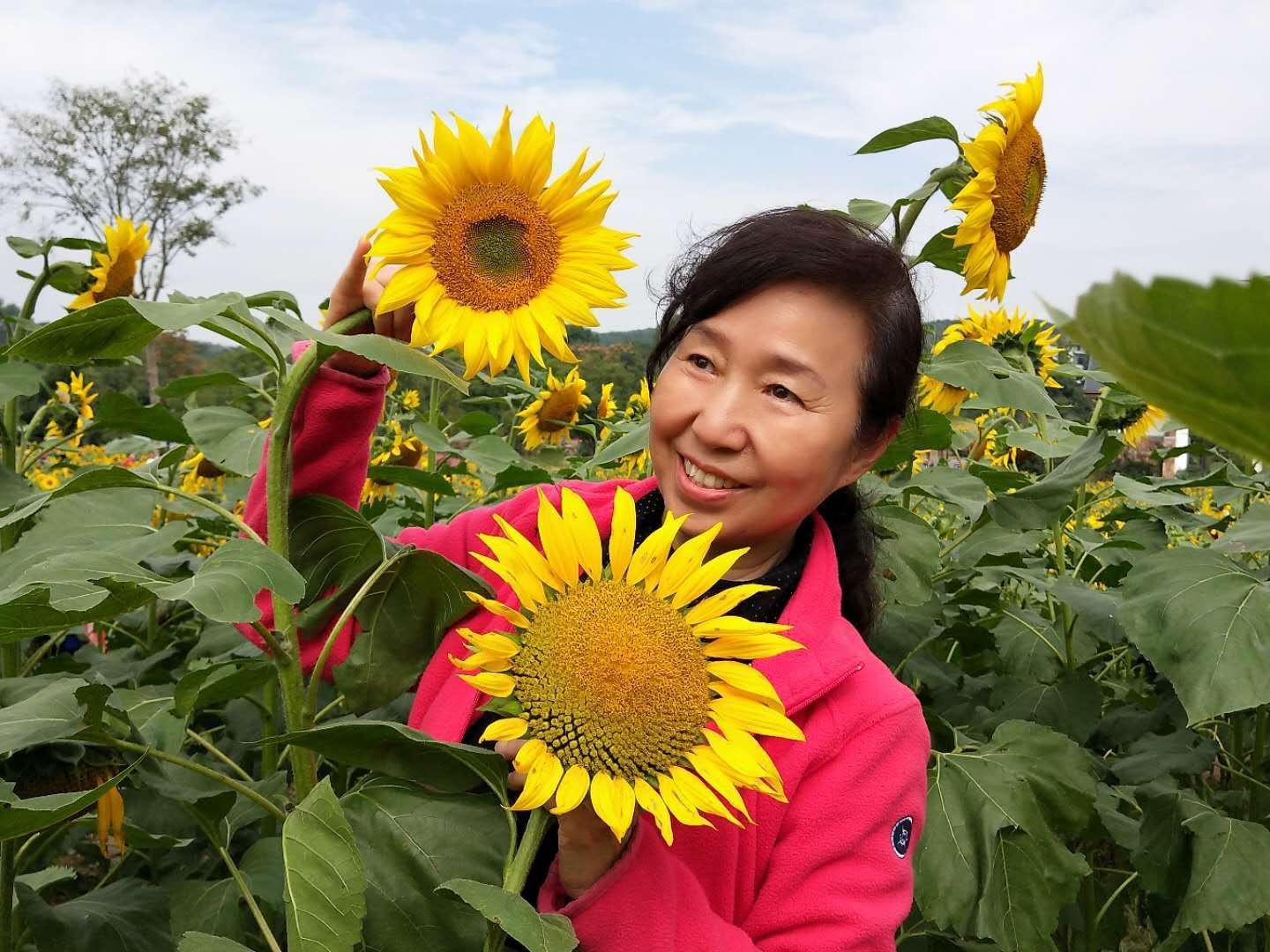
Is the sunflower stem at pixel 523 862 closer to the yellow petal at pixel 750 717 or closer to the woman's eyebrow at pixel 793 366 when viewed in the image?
the yellow petal at pixel 750 717

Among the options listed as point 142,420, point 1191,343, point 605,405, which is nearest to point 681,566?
point 1191,343

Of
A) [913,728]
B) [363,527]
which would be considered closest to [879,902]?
[913,728]

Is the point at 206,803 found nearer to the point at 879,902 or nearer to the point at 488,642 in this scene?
the point at 488,642

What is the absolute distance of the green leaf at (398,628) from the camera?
1.07 m

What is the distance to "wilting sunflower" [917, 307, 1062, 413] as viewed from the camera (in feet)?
8.04

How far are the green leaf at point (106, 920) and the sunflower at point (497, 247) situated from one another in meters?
0.80

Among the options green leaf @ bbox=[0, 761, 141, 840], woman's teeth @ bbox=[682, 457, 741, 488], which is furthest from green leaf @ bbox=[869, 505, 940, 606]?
green leaf @ bbox=[0, 761, 141, 840]

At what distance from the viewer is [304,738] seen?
81cm

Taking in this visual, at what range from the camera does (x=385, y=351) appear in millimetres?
919

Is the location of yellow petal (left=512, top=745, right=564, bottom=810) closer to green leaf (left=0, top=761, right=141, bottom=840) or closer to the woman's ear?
green leaf (left=0, top=761, right=141, bottom=840)

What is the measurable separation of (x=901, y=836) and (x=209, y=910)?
2.22 feet

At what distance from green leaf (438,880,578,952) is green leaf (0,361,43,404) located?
109cm

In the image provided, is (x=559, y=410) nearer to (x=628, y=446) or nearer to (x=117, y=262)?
(x=117, y=262)

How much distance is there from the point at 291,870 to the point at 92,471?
1.35 feet
